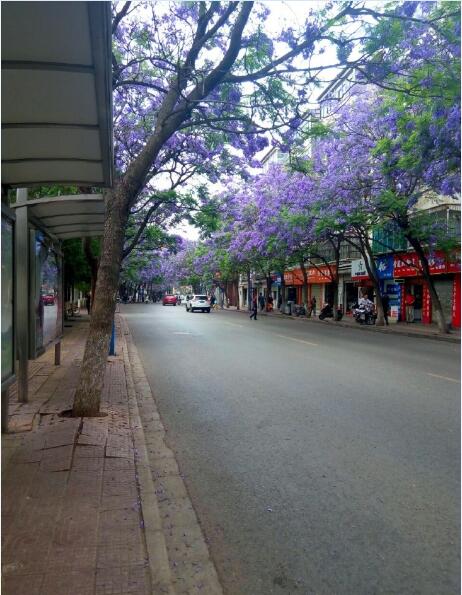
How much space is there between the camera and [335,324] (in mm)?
27375

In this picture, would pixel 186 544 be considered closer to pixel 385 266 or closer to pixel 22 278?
pixel 22 278

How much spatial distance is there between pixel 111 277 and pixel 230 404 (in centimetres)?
256

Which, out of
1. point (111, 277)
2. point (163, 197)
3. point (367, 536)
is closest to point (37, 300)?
point (111, 277)

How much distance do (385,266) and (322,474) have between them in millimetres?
27352

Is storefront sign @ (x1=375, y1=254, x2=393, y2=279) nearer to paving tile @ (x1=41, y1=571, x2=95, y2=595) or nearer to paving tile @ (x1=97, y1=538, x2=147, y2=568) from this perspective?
paving tile @ (x1=97, y1=538, x2=147, y2=568)

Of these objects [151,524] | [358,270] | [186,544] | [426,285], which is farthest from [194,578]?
[358,270]

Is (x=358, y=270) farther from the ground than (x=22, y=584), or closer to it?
farther from the ground

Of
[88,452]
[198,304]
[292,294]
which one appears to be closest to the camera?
[88,452]

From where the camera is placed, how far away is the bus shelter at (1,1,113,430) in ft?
9.45

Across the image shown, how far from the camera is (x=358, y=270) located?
107ft

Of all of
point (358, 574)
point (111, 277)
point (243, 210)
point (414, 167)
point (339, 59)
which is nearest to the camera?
point (358, 574)

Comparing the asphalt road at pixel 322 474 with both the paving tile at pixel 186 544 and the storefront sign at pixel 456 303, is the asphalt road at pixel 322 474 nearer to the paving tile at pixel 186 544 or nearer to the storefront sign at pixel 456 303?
the paving tile at pixel 186 544

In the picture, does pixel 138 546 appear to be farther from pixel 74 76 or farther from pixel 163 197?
pixel 163 197

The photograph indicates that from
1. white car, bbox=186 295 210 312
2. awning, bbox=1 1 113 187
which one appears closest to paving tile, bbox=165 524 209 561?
awning, bbox=1 1 113 187
